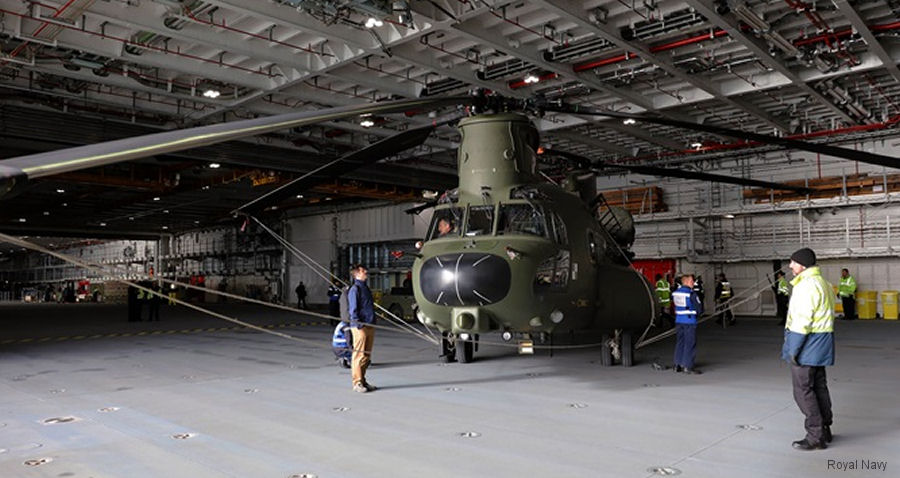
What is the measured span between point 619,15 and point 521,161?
13.6 ft

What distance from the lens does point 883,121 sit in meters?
17.7

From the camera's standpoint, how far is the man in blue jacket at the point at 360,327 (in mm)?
8289

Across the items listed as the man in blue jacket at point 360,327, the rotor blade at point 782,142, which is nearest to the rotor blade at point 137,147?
the man in blue jacket at point 360,327

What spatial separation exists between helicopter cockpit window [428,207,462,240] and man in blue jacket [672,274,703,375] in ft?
11.6

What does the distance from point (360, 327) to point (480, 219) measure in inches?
84.1

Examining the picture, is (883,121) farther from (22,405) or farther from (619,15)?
(22,405)

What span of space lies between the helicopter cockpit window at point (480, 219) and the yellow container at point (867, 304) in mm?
17576

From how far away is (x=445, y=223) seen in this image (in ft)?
28.5

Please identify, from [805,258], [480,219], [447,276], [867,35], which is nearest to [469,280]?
[447,276]

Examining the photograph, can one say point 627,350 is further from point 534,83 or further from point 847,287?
point 847,287

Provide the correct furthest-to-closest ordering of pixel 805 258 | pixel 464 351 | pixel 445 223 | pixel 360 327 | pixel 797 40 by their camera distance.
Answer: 1. pixel 797 40
2. pixel 464 351
3. pixel 445 223
4. pixel 360 327
5. pixel 805 258

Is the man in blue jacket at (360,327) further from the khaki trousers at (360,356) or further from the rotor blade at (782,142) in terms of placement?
the rotor blade at (782,142)

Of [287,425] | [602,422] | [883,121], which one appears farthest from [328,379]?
[883,121]

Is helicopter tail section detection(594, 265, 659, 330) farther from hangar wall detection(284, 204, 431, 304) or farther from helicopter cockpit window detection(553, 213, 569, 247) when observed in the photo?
hangar wall detection(284, 204, 431, 304)
